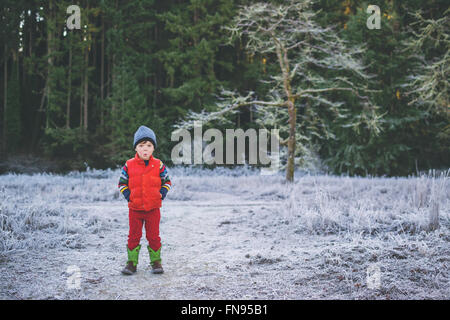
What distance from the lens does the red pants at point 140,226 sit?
3781 mm

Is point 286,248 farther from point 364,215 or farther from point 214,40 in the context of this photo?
point 214,40

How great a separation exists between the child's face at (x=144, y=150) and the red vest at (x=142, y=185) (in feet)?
0.20

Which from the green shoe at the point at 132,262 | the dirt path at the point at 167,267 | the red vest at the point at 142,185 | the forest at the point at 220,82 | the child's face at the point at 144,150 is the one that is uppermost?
the forest at the point at 220,82

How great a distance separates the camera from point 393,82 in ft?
61.1

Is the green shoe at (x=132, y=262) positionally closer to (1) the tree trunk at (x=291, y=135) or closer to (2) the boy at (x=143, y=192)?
(2) the boy at (x=143, y=192)

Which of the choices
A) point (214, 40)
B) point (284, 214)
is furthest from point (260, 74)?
point (284, 214)
